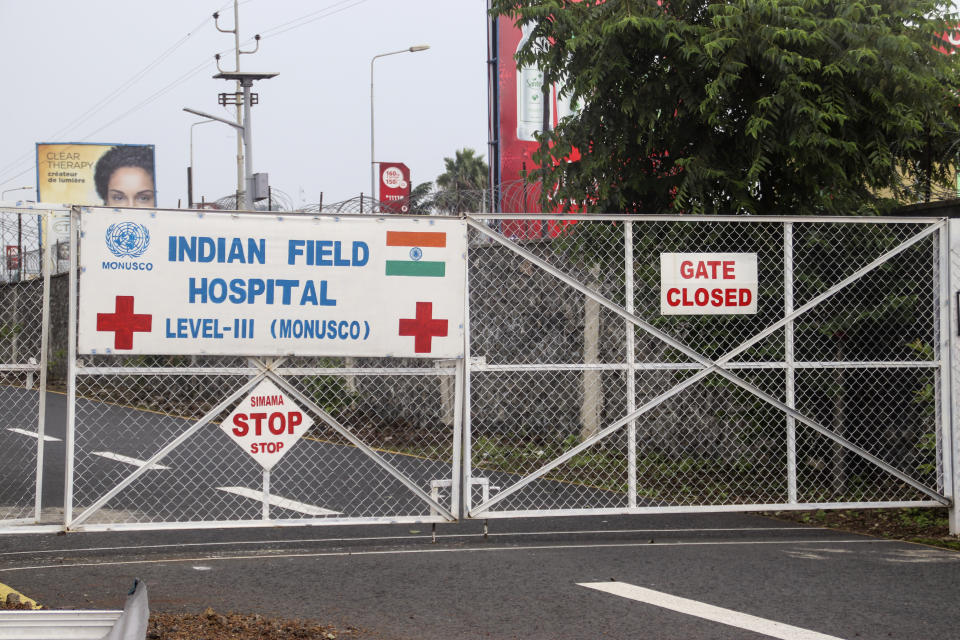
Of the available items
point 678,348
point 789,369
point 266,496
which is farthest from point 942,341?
point 266,496

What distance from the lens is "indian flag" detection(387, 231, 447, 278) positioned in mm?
7312

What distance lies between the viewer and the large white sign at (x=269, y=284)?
692 cm

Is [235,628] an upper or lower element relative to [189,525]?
lower

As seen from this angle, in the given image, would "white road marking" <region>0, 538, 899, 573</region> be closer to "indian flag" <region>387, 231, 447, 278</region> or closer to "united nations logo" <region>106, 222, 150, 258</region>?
"indian flag" <region>387, 231, 447, 278</region>

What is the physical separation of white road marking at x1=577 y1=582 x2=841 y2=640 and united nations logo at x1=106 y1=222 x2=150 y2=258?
3.72 m

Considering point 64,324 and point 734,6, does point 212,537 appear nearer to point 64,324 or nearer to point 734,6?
point 734,6

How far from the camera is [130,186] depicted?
184 feet

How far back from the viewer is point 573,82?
396 inches

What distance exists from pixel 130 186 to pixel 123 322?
52.5 metres

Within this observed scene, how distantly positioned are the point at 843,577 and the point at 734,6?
5.18 metres

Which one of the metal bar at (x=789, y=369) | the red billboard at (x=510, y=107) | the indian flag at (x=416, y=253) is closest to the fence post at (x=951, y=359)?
the metal bar at (x=789, y=369)

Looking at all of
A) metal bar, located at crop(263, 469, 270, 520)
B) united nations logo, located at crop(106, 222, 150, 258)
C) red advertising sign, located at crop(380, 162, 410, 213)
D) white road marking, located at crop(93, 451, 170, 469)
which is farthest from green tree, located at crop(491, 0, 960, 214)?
red advertising sign, located at crop(380, 162, 410, 213)

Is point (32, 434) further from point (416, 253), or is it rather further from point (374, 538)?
point (416, 253)

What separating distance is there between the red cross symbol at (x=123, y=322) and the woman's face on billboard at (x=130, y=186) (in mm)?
51708
